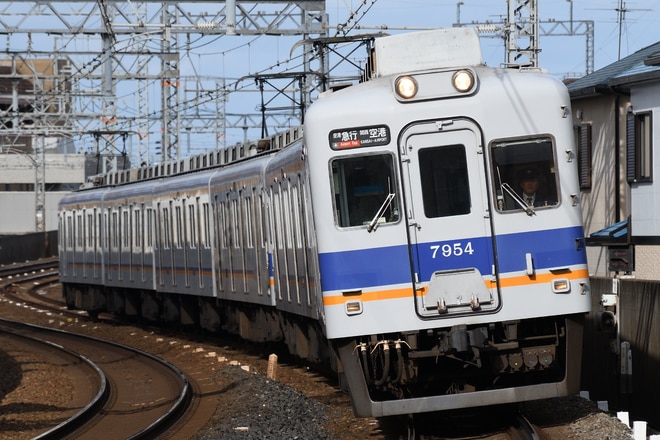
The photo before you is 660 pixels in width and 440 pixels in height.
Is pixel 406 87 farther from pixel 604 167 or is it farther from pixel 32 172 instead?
pixel 32 172

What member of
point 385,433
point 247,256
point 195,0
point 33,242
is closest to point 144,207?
point 195,0

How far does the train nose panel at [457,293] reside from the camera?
10133mm

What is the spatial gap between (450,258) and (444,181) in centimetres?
64

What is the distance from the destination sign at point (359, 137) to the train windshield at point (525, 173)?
2.94 ft

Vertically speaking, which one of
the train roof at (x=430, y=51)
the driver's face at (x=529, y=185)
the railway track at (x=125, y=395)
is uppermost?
the train roof at (x=430, y=51)

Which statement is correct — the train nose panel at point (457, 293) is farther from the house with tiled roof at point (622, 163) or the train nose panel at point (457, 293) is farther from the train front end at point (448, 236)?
the house with tiled roof at point (622, 163)

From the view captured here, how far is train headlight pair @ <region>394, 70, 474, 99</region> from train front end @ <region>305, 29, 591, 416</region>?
0.01 meters

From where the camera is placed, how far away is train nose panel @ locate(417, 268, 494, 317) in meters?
10.1

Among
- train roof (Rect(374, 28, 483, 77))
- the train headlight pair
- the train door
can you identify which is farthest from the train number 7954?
train roof (Rect(374, 28, 483, 77))

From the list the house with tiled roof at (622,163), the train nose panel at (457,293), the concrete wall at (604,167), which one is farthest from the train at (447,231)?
the concrete wall at (604,167)

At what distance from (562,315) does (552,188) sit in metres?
1.03

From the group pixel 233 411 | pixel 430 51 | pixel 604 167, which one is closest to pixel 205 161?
pixel 604 167

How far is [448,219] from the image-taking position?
403 inches

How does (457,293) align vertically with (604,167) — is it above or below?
below
